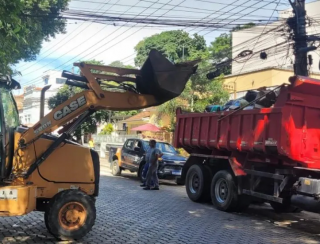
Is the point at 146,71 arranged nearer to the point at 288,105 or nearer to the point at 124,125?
the point at 288,105

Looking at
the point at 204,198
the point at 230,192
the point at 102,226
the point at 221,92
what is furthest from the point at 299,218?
the point at 221,92

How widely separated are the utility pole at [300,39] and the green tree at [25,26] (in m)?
8.39

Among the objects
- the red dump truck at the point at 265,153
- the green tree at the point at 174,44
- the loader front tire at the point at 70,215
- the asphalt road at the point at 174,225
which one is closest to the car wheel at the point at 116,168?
the asphalt road at the point at 174,225

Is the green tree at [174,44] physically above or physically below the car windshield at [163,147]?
above

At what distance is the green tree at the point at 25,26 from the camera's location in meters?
6.61

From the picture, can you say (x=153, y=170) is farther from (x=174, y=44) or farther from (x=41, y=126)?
(x=174, y=44)

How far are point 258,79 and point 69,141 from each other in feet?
79.6

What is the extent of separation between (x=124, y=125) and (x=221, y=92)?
23848 mm

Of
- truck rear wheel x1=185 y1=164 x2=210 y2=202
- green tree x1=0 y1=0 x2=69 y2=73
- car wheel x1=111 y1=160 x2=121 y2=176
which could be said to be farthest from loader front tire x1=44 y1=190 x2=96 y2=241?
car wheel x1=111 y1=160 x2=121 y2=176

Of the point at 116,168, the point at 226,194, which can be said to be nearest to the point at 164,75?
the point at 226,194

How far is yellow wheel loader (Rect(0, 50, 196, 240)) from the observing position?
20.9 feet

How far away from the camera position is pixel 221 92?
80.5 feet

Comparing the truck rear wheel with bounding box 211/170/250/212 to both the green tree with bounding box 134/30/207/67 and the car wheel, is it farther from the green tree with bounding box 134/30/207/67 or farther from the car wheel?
the green tree with bounding box 134/30/207/67

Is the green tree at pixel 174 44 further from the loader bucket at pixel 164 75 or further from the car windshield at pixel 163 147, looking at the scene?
the loader bucket at pixel 164 75
